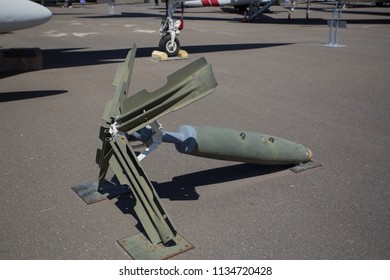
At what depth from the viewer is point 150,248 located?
3707mm

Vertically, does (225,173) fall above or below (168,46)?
below

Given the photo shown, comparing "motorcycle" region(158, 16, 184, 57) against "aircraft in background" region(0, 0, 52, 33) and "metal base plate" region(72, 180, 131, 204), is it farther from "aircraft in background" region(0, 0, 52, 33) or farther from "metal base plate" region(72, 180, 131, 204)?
"metal base plate" region(72, 180, 131, 204)

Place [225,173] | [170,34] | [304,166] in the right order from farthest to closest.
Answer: [170,34] → [304,166] → [225,173]

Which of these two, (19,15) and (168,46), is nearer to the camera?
(19,15)

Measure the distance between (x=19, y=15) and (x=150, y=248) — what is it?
27.0ft

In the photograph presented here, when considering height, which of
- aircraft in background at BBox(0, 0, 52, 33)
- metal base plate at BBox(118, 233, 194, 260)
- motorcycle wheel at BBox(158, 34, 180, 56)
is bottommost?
metal base plate at BBox(118, 233, 194, 260)

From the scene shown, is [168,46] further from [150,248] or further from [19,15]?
[150,248]

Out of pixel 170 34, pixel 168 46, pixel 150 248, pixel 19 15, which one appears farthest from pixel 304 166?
pixel 168 46

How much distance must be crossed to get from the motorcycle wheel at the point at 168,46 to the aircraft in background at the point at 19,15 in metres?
4.50

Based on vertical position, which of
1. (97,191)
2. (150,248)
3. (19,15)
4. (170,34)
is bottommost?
(150,248)

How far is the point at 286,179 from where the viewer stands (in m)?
5.14

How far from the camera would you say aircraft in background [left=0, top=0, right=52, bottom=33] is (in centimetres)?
943

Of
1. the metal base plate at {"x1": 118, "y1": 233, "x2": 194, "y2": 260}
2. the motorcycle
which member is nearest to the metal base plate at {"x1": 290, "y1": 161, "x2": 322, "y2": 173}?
the metal base plate at {"x1": 118, "y1": 233, "x2": 194, "y2": 260}

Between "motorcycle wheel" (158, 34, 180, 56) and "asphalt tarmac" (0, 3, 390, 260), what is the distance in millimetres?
2123
